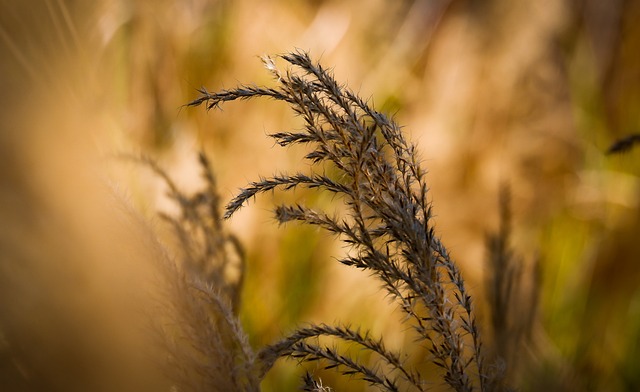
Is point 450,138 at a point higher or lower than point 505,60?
lower

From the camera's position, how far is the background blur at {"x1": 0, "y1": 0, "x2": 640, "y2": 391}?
40.3 inches

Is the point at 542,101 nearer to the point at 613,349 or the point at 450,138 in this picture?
the point at 450,138

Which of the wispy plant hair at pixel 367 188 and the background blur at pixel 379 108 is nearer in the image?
the wispy plant hair at pixel 367 188

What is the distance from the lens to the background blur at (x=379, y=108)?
1.02m

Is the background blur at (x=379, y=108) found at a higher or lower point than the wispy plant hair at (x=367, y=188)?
higher

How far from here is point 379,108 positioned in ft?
3.51

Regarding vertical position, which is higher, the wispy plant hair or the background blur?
the background blur

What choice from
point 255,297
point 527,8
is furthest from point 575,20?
point 255,297

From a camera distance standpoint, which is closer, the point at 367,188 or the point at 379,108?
the point at 367,188

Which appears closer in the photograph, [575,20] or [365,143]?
[365,143]

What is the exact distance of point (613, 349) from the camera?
102 cm

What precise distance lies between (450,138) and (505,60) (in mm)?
148

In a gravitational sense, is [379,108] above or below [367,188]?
above

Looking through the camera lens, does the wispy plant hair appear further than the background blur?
No
